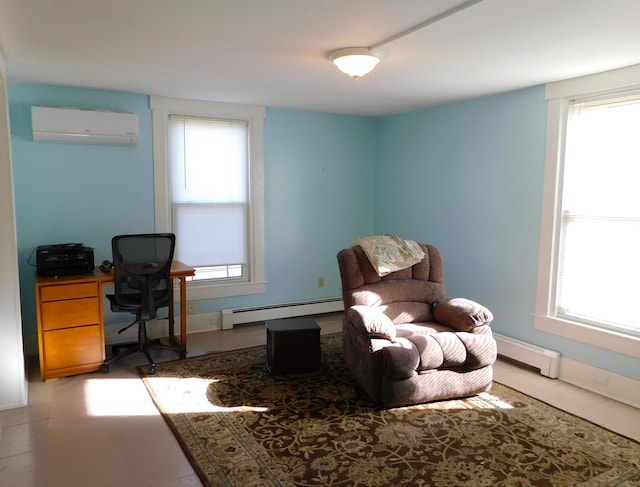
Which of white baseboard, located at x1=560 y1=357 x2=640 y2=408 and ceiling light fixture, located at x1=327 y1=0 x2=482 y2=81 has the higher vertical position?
ceiling light fixture, located at x1=327 y1=0 x2=482 y2=81

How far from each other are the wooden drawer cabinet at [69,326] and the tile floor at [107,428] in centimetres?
11

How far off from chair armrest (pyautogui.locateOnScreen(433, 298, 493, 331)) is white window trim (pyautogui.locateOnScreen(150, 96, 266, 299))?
7.07 ft

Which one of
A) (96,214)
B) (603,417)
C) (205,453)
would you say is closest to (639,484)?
(603,417)

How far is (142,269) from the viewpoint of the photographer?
12.1 feet

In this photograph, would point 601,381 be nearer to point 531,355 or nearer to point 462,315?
point 531,355

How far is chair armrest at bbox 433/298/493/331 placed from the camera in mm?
3365

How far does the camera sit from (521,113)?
387 centimetres

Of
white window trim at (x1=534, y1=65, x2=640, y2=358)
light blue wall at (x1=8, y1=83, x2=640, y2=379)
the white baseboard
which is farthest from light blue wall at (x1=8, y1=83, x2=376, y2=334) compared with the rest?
the white baseboard

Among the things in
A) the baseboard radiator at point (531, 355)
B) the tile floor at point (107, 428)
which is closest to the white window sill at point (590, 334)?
the baseboard radiator at point (531, 355)

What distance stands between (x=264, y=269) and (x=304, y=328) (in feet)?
5.17

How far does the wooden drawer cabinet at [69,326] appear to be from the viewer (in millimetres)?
3467

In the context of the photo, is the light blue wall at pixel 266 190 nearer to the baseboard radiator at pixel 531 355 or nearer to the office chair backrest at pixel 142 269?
the office chair backrest at pixel 142 269

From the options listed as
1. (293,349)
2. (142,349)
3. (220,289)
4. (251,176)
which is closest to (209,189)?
(251,176)

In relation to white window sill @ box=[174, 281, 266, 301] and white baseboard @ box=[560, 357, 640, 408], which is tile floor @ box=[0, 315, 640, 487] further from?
white window sill @ box=[174, 281, 266, 301]
